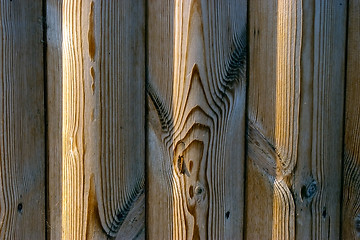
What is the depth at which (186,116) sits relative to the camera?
1.28m

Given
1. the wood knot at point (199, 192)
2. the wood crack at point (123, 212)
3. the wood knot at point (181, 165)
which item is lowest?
the wood crack at point (123, 212)

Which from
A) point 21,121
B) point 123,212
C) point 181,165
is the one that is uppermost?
point 21,121

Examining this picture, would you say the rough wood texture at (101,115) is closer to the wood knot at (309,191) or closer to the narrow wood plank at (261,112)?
the narrow wood plank at (261,112)

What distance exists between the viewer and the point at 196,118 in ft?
4.19

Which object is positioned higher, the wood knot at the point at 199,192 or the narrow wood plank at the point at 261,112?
the narrow wood plank at the point at 261,112

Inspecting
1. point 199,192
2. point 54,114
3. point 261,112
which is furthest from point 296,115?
point 54,114

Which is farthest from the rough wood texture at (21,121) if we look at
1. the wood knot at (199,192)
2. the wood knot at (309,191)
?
the wood knot at (309,191)

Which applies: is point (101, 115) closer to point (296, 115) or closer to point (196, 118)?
point (196, 118)

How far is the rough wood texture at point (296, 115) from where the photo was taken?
1267mm

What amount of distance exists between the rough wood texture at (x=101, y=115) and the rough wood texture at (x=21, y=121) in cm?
8

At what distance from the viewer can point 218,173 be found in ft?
4.26

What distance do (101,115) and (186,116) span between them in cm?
26

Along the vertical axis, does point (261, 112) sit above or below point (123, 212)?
above

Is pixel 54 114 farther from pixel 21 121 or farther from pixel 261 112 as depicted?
pixel 261 112
